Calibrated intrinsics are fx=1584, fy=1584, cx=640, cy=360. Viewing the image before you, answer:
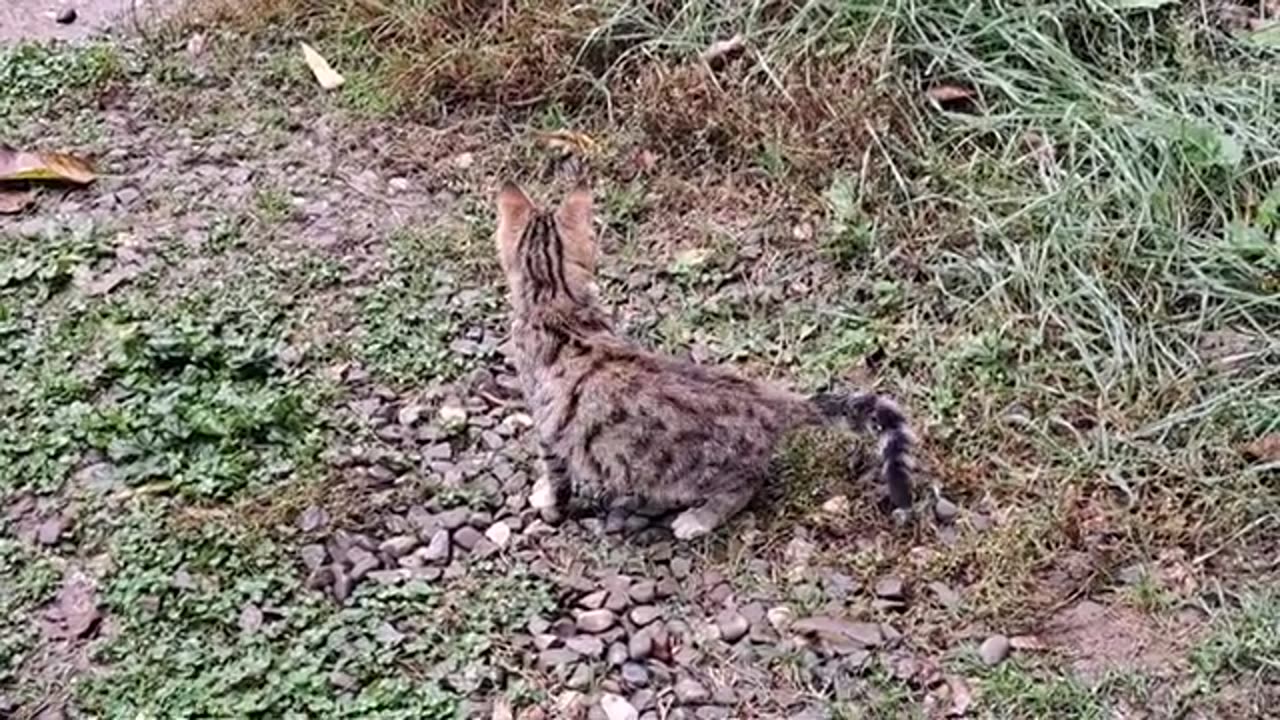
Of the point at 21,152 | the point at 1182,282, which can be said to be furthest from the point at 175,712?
the point at 1182,282

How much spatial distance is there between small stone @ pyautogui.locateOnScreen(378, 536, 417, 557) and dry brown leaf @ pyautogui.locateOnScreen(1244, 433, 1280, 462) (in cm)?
175

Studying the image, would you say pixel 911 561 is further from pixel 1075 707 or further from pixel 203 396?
pixel 203 396

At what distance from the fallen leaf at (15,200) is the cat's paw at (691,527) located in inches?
A: 82.1

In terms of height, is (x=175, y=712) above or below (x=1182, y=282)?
below

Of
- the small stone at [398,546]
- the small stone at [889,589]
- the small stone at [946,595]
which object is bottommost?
the small stone at [398,546]

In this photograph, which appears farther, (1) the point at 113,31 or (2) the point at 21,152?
(1) the point at 113,31

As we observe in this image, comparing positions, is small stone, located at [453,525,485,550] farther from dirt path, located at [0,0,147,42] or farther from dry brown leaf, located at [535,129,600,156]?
dirt path, located at [0,0,147,42]

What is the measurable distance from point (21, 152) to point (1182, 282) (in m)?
3.03

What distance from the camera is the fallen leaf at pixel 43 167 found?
4230 mm

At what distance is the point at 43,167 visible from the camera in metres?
4.24

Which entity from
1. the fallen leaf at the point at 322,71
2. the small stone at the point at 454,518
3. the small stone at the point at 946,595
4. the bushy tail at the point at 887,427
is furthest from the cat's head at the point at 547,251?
the fallen leaf at the point at 322,71

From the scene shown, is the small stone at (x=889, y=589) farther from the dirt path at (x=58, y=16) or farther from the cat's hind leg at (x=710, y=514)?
the dirt path at (x=58, y=16)

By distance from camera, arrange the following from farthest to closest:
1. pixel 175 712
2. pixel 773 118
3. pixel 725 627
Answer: pixel 773 118
pixel 725 627
pixel 175 712

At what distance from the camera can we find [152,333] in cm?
369
